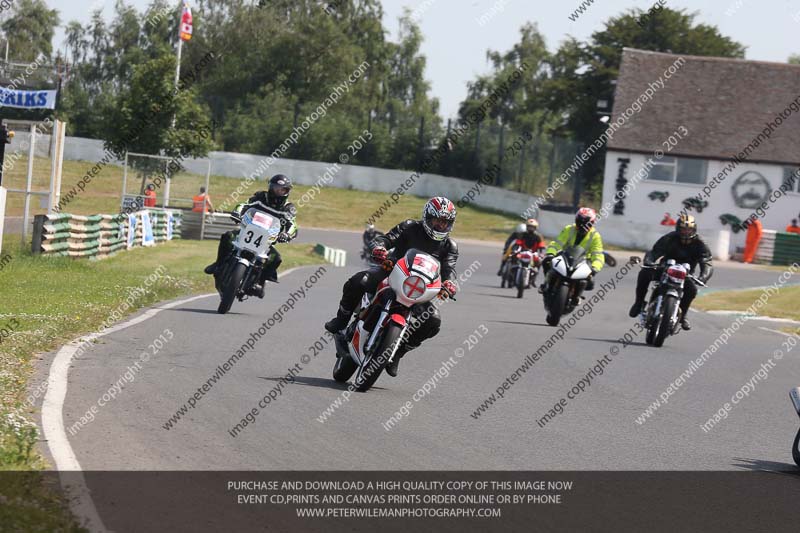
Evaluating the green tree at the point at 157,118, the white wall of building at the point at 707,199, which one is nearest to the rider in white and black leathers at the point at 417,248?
the green tree at the point at 157,118

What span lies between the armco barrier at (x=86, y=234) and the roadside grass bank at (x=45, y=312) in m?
0.30

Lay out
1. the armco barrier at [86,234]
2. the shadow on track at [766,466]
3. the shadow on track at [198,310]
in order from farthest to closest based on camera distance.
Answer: the armco barrier at [86,234]
the shadow on track at [198,310]
the shadow on track at [766,466]

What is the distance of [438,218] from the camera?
32.9ft

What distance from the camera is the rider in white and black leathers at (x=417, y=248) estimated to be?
32.5ft

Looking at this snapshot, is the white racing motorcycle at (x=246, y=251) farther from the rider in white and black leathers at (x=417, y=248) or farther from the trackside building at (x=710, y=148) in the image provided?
the trackside building at (x=710, y=148)

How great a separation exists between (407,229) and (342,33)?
7196cm

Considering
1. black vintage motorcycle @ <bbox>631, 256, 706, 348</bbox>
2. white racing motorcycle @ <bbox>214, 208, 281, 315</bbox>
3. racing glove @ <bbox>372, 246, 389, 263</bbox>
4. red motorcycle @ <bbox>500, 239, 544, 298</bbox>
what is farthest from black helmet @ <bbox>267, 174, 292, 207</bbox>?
red motorcycle @ <bbox>500, 239, 544, 298</bbox>

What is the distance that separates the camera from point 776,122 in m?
54.1

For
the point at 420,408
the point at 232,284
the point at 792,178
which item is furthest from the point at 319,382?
the point at 792,178

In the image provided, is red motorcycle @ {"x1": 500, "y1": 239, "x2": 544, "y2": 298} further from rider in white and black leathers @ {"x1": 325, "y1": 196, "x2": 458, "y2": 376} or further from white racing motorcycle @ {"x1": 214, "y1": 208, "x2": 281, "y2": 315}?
rider in white and black leathers @ {"x1": 325, "y1": 196, "x2": 458, "y2": 376}

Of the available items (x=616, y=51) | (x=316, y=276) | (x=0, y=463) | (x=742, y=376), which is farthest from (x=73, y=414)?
(x=616, y=51)

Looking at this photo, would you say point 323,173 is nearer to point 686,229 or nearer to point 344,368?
point 686,229

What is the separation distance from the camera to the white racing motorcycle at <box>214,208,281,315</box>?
15328mm
